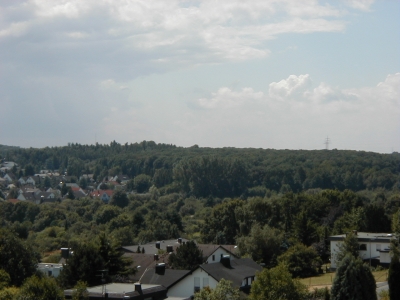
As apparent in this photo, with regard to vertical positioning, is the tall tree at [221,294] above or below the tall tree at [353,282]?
below

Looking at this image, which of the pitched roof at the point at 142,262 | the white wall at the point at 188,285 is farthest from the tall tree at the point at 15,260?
the white wall at the point at 188,285

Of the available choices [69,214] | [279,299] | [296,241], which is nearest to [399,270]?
[279,299]

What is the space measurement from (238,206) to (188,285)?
3406 cm

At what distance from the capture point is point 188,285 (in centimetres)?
3778

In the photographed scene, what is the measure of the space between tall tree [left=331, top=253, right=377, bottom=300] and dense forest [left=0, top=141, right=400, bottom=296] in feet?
55.2

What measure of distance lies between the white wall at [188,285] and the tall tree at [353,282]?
9317 mm

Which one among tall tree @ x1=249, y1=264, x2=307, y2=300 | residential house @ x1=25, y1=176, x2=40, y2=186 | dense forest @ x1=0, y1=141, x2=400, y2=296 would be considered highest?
residential house @ x1=25, y1=176, x2=40, y2=186

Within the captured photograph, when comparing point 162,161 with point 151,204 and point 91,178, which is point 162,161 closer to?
point 91,178

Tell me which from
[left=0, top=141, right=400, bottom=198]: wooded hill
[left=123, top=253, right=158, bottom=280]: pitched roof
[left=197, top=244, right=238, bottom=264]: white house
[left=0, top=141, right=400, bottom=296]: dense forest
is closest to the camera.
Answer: [left=123, top=253, right=158, bottom=280]: pitched roof

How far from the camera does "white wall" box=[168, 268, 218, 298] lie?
3738 centimetres

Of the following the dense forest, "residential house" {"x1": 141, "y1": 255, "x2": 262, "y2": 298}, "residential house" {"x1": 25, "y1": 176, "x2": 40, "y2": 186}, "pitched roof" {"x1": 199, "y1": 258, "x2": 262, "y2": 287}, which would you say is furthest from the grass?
"residential house" {"x1": 25, "y1": 176, "x2": 40, "y2": 186}

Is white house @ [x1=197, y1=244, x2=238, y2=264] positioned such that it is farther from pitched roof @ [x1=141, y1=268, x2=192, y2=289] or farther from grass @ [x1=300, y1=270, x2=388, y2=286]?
pitched roof @ [x1=141, y1=268, x2=192, y2=289]

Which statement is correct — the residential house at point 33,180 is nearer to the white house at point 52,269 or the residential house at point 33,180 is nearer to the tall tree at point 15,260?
the white house at point 52,269

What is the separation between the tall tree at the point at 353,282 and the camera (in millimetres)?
29188
